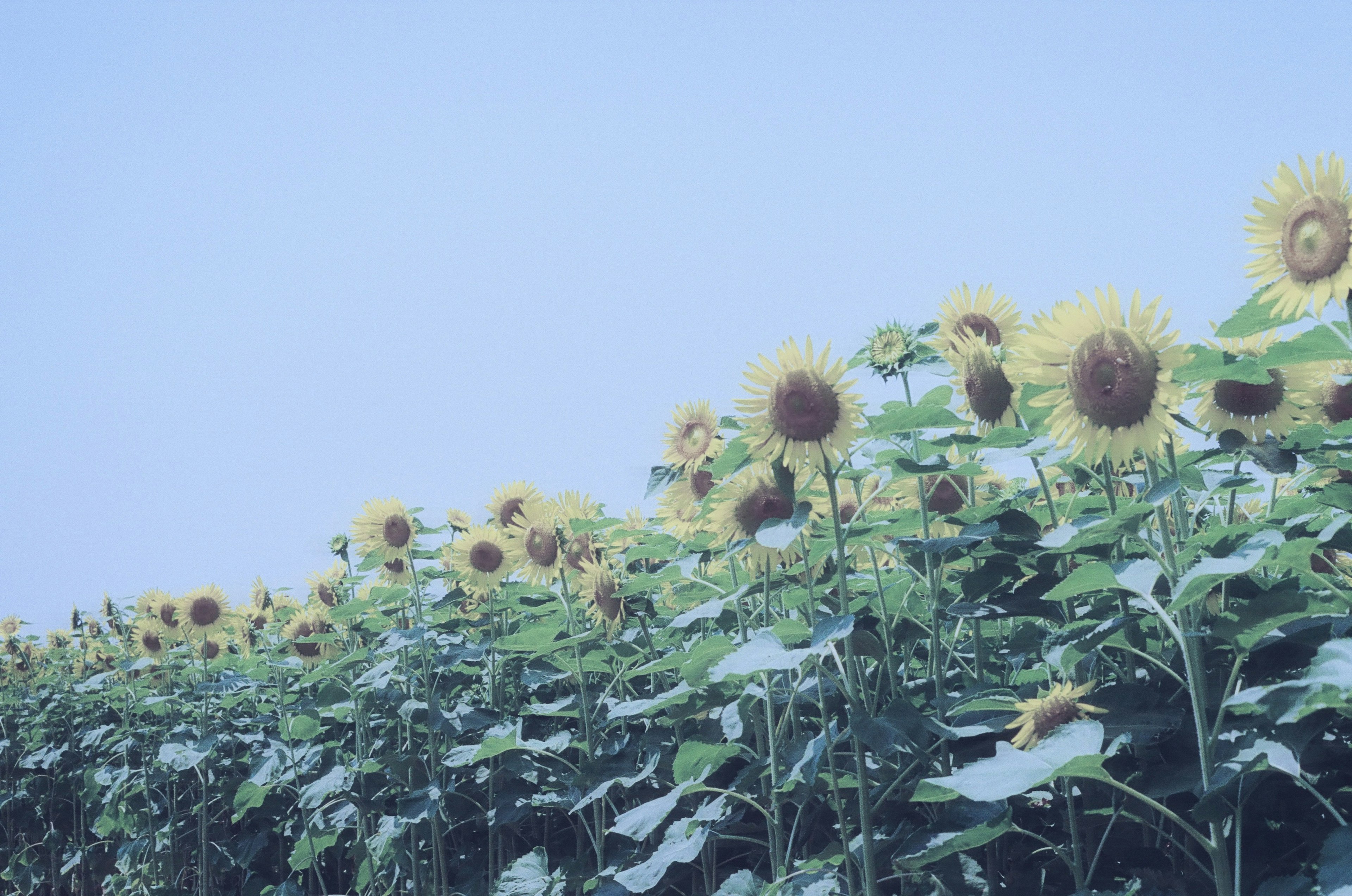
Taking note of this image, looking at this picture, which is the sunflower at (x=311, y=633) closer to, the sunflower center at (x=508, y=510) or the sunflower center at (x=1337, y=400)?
the sunflower center at (x=508, y=510)

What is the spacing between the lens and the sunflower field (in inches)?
77.0

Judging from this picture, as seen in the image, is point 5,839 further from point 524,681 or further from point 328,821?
point 524,681

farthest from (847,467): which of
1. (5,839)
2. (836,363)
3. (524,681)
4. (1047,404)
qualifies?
(5,839)

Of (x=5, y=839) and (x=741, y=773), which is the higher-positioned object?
(x=741, y=773)

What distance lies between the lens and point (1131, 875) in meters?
2.33

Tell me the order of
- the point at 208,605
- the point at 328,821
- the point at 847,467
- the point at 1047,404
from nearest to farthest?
the point at 1047,404 → the point at 847,467 → the point at 328,821 → the point at 208,605

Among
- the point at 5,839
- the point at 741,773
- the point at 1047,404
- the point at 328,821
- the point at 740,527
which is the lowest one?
the point at 5,839

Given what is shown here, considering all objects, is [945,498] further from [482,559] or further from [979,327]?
[482,559]

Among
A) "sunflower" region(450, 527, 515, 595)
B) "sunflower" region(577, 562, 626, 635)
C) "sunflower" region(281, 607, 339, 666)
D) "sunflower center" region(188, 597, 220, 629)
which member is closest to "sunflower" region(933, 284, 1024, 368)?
"sunflower" region(577, 562, 626, 635)

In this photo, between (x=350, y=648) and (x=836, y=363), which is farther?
(x=350, y=648)

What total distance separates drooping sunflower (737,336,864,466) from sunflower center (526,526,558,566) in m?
1.83

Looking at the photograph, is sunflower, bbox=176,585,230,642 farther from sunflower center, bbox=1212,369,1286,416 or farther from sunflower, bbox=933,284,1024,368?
sunflower center, bbox=1212,369,1286,416

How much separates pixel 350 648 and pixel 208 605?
1708 millimetres

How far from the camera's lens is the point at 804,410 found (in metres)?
2.34
